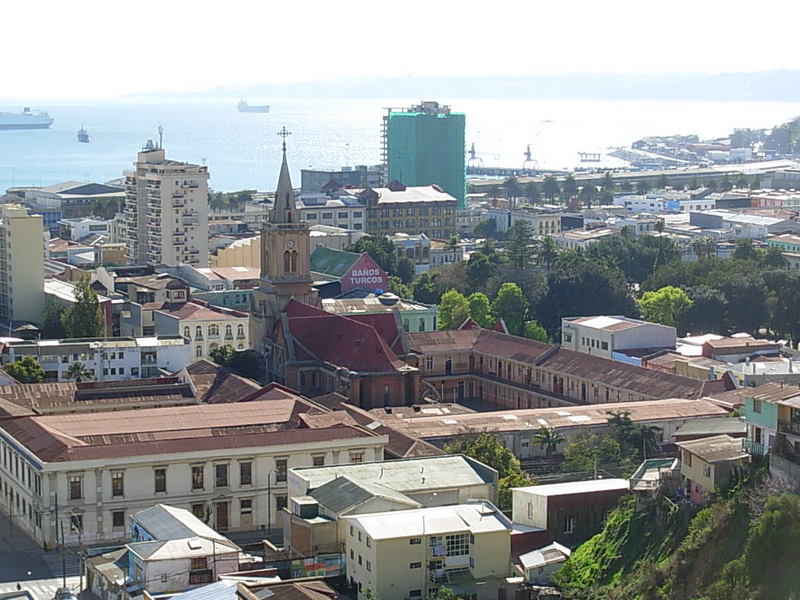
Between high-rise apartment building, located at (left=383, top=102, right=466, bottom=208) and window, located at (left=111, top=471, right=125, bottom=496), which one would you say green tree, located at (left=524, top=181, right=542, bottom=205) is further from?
window, located at (left=111, top=471, right=125, bottom=496)

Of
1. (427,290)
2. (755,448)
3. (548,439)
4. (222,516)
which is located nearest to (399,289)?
(427,290)

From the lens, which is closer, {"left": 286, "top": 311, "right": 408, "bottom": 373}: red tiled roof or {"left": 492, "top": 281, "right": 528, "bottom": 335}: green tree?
{"left": 286, "top": 311, "right": 408, "bottom": 373}: red tiled roof

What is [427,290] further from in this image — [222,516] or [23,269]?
[222,516]

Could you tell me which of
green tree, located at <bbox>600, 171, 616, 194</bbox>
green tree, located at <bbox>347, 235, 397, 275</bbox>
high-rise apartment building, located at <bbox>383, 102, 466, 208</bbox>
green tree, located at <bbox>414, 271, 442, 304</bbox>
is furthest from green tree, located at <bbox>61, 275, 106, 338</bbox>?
green tree, located at <bbox>600, 171, 616, 194</bbox>

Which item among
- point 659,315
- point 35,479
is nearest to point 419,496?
point 35,479

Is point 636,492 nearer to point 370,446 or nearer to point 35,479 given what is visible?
point 370,446

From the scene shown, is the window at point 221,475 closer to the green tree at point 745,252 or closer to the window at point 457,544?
the window at point 457,544
